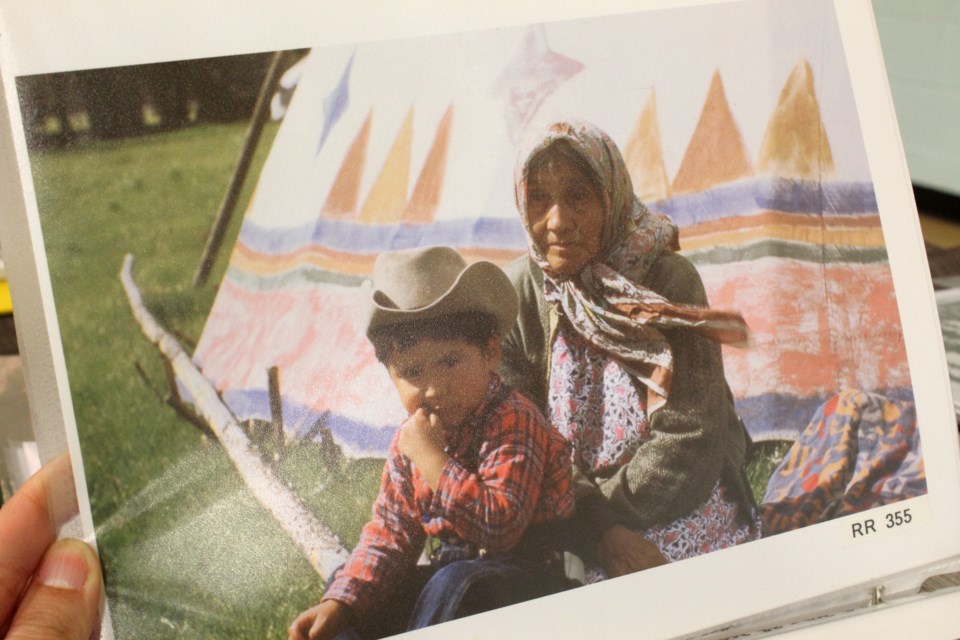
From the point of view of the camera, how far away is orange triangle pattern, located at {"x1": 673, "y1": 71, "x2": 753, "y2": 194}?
0.54 meters

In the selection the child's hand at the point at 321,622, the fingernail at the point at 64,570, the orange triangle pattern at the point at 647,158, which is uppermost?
the orange triangle pattern at the point at 647,158

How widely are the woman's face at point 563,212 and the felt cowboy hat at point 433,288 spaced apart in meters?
0.04

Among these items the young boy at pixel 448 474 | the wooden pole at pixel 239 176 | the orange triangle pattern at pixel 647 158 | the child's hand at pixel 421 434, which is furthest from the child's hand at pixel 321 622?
the orange triangle pattern at pixel 647 158

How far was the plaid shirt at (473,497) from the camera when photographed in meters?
0.47

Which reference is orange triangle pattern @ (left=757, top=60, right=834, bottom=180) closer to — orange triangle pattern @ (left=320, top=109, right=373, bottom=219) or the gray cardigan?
the gray cardigan

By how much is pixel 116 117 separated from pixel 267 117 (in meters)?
0.09

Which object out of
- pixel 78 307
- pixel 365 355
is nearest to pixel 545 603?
pixel 365 355

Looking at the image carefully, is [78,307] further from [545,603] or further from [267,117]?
[545,603]

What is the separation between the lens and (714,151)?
0.55 meters

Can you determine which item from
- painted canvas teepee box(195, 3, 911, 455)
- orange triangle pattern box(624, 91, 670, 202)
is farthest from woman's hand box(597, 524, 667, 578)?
orange triangle pattern box(624, 91, 670, 202)

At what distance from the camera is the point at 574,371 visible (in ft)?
1.64

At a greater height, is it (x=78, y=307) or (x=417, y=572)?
(x=78, y=307)

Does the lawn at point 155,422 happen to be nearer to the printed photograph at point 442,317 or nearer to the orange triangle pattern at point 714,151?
the printed photograph at point 442,317

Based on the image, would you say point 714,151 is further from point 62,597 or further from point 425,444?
point 62,597
